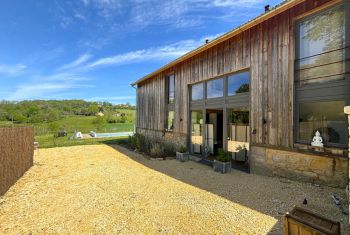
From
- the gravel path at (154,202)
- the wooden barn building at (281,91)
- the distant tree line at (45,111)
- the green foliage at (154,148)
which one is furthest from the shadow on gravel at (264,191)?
the distant tree line at (45,111)

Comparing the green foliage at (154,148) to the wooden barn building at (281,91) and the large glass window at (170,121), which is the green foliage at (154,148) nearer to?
the large glass window at (170,121)

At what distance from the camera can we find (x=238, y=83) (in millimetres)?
6309

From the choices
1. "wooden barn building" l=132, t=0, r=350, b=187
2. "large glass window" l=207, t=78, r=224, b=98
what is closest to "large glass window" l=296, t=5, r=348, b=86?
"wooden barn building" l=132, t=0, r=350, b=187

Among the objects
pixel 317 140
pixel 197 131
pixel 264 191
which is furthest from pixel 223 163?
pixel 197 131

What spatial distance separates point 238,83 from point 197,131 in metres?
2.80

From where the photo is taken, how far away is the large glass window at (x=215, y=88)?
273 inches

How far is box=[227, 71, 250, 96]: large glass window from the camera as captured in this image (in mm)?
6031

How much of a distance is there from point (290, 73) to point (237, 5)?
3.34 meters

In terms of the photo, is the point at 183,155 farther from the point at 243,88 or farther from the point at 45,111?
the point at 45,111

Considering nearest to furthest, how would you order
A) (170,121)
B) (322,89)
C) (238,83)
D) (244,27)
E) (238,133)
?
(322,89) → (244,27) → (238,83) → (238,133) → (170,121)

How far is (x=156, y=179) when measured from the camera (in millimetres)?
5141

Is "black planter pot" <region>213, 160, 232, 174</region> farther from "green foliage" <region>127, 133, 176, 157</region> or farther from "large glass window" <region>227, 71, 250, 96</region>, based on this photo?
"green foliage" <region>127, 133, 176, 157</region>

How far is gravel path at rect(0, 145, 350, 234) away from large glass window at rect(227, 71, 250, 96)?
2.76m

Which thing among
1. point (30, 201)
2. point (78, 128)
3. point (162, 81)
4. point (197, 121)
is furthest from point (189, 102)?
point (78, 128)
